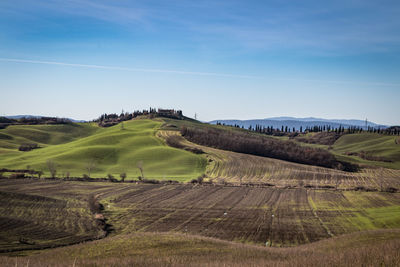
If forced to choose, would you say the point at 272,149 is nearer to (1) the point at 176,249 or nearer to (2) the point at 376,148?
(2) the point at 376,148

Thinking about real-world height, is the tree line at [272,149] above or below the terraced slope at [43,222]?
above

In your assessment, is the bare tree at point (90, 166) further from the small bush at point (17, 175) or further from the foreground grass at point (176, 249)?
the foreground grass at point (176, 249)

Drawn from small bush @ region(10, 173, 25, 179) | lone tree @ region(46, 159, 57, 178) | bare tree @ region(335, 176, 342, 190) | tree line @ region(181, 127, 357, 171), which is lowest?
small bush @ region(10, 173, 25, 179)

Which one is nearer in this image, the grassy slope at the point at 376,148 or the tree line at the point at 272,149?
the tree line at the point at 272,149

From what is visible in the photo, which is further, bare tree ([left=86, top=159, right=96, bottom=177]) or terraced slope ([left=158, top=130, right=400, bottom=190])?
bare tree ([left=86, top=159, right=96, bottom=177])

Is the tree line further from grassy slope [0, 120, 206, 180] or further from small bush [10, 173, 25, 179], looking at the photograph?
small bush [10, 173, 25, 179]

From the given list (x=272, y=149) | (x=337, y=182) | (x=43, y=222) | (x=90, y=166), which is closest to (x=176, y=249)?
(x=43, y=222)

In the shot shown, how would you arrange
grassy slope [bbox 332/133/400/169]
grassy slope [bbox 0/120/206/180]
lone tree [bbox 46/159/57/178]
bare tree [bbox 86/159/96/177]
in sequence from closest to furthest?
1. lone tree [bbox 46/159/57/178]
2. grassy slope [bbox 0/120/206/180]
3. bare tree [bbox 86/159/96/177]
4. grassy slope [bbox 332/133/400/169]

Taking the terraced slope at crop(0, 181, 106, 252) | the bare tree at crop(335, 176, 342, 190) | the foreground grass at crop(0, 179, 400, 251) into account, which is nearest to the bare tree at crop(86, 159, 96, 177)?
the foreground grass at crop(0, 179, 400, 251)

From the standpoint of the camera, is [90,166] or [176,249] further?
[90,166]

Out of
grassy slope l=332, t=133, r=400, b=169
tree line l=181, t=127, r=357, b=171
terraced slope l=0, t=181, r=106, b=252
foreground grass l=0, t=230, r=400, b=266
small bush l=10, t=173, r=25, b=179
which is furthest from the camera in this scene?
grassy slope l=332, t=133, r=400, b=169

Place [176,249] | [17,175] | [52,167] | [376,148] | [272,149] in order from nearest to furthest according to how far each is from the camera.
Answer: [176,249]
[17,175]
[52,167]
[272,149]
[376,148]

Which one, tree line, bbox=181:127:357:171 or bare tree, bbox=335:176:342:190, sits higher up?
tree line, bbox=181:127:357:171

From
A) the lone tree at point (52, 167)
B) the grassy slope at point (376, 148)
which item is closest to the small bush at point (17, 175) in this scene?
the lone tree at point (52, 167)
